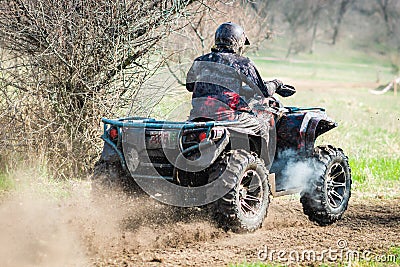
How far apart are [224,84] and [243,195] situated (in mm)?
1269

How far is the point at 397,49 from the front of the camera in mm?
61875

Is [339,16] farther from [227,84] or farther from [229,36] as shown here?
[227,84]

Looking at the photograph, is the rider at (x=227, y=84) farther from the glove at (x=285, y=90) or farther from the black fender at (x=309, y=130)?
the black fender at (x=309, y=130)

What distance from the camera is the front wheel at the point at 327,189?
8156 millimetres

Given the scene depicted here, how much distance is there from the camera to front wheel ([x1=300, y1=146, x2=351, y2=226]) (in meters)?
8.16

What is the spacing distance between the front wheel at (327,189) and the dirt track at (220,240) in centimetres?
17

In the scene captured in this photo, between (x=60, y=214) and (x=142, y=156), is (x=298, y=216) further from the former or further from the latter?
(x=60, y=214)

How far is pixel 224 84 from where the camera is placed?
7664 millimetres

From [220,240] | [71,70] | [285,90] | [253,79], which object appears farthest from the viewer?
[71,70]

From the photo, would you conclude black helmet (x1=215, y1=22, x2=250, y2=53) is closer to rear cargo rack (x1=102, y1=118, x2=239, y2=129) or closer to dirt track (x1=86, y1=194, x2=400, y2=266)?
rear cargo rack (x1=102, y1=118, x2=239, y2=129)

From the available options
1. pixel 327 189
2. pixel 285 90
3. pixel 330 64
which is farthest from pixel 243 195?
pixel 330 64

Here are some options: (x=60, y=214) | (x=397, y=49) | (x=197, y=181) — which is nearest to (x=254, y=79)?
(x=197, y=181)

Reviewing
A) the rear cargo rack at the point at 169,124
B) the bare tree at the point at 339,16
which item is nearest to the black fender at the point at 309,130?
the rear cargo rack at the point at 169,124

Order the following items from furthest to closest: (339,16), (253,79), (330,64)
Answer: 1. (339,16)
2. (330,64)
3. (253,79)
